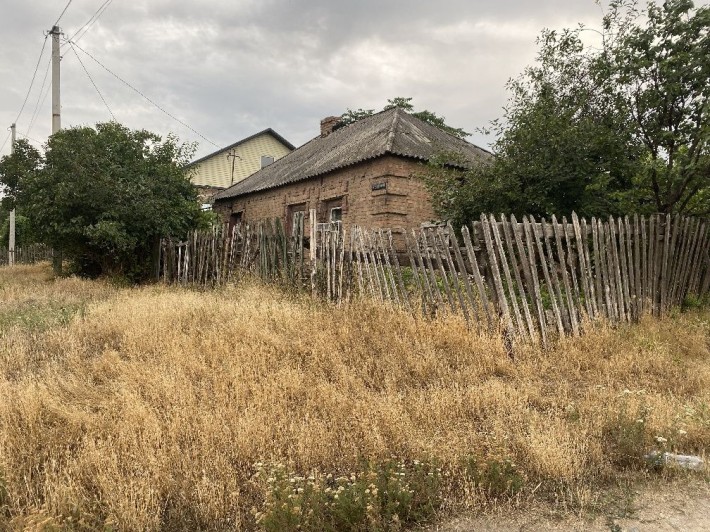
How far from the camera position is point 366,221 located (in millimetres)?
13195

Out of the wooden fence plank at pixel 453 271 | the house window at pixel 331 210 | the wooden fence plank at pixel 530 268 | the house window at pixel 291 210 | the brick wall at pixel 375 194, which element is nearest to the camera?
the wooden fence plank at pixel 530 268

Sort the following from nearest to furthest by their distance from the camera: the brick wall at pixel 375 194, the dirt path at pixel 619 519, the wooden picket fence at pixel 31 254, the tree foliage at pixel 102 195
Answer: the dirt path at pixel 619 519 → the tree foliage at pixel 102 195 → the brick wall at pixel 375 194 → the wooden picket fence at pixel 31 254

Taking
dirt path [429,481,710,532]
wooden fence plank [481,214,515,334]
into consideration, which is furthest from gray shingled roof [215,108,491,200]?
dirt path [429,481,710,532]

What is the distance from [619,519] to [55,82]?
A: 17016 millimetres

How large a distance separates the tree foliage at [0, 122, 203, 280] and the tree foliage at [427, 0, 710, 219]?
8.39 metres

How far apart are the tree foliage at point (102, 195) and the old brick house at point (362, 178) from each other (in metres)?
4.20

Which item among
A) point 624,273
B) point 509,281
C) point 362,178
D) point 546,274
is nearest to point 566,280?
point 546,274

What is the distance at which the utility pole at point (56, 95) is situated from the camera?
43.7ft

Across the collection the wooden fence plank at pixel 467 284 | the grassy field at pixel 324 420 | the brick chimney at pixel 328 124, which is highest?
the brick chimney at pixel 328 124

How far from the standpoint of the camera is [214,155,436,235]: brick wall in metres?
12.6

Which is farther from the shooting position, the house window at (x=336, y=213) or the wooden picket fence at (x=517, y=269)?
the house window at (x=336, y=213)

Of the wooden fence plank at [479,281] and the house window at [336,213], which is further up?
the house window at [336,213]

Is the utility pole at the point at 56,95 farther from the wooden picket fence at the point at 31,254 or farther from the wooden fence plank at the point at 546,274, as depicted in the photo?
the wooden fence plank at the point at 546,274

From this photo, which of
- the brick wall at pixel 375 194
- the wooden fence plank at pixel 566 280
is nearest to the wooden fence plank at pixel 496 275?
the wooden fence plank at pixel 566 280
